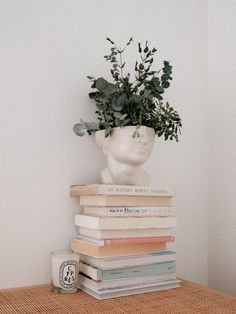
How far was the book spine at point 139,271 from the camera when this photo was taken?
3.56 ft

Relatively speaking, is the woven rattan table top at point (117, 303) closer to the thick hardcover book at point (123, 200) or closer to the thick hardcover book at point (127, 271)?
the thick hardcover book at point (127, 271)

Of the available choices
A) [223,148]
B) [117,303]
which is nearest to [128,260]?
[117,303]

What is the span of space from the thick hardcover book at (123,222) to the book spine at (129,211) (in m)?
0.01

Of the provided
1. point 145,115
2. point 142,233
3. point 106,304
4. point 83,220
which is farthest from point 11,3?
point 106,304

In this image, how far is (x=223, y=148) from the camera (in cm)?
151

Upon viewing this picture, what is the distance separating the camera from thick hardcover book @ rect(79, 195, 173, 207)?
43.4 inches

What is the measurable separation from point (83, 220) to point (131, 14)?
0.78 meters

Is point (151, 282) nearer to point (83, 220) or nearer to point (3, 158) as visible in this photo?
point (83, 220)

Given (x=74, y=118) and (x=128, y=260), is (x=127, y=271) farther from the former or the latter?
(x=74, y=118)

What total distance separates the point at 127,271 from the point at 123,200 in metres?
0.21

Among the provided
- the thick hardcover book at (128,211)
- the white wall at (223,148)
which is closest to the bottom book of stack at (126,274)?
the thick hardcover book at (128,211)

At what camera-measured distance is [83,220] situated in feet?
3.83

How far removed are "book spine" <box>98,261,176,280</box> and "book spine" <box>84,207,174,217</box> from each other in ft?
0.51

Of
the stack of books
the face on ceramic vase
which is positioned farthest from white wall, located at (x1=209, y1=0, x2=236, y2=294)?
the face on ceramic vase
